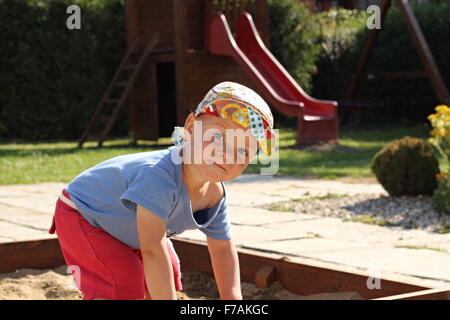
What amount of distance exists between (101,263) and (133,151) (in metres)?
8.34

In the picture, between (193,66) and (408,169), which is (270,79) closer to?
(193,66)

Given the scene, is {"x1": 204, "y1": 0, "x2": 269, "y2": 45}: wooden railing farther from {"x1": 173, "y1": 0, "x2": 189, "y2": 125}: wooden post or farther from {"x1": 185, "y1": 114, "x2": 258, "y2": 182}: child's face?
{"x1": 185, "y1": 114, "x2": 258, "y2": 182}: child's face

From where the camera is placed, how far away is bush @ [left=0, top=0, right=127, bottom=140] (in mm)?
13664

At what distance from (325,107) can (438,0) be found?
644 cm

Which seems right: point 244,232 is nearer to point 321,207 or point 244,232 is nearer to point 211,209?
point 321,207

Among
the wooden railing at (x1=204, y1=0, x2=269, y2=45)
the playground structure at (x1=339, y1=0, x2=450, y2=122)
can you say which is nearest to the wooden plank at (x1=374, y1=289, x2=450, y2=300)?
the playground structure at (x1=339, y1=0, x2=450, y2=122)

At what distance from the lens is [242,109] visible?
7.96 feet

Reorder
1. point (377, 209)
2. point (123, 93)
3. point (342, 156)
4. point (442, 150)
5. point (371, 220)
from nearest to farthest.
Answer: point (371, 220), point (377, 209), point (442, 150), point (342, 156), point (123, 93)

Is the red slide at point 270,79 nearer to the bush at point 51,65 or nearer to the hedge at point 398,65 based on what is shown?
the bush at point 51,65

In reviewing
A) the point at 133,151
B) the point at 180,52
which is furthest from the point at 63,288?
the point at 180,52

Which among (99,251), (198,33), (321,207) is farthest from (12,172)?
(99,251)

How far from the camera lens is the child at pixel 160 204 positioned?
7.98ft
